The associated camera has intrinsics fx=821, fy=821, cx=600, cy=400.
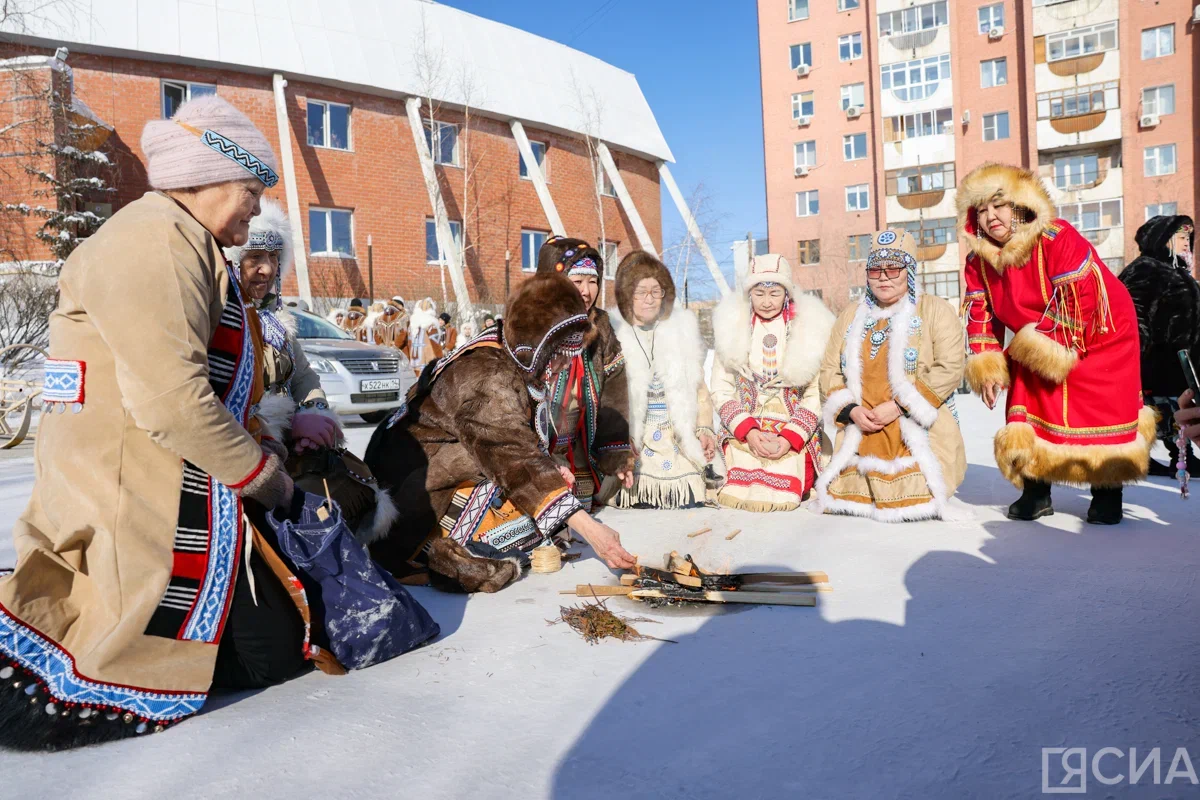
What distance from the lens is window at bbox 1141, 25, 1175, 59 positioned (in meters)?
27.5

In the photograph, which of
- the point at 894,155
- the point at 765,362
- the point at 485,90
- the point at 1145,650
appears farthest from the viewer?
the point at 894,155

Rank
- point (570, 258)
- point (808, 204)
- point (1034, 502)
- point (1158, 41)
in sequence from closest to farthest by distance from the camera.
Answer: point (1034, 502)
point (570, 258)
point (1158, 41)
point (808, 204)

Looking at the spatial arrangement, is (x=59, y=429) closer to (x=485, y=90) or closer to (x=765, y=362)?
(x=765, y=362)

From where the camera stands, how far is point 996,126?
3019cm

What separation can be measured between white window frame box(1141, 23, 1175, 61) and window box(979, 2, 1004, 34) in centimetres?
455

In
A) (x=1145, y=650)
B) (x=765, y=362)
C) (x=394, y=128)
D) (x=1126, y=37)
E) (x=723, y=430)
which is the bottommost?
(x=1145, y=650)

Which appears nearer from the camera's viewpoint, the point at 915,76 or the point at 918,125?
the point at 915,76

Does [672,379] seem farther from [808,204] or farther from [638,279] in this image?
[808,204]

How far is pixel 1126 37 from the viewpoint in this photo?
1101 inches

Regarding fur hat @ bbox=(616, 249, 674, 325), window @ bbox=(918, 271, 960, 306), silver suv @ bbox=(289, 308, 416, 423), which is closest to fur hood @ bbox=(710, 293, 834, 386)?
fur hat @ bbox=(616, 249, 674, 325)

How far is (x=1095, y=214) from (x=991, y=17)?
8109 millimetres

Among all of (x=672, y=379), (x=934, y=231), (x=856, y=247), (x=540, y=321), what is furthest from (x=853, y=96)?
(x=540, y=321)

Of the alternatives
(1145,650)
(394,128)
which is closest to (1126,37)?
(394,128)

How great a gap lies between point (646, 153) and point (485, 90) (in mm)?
6190
